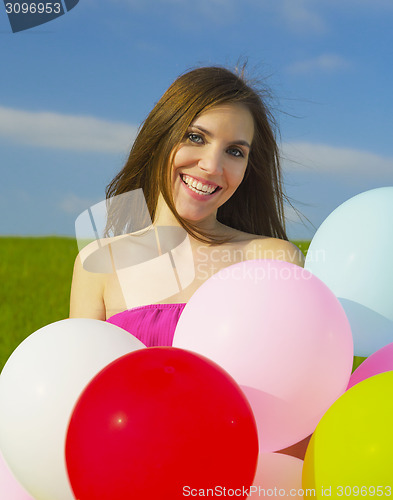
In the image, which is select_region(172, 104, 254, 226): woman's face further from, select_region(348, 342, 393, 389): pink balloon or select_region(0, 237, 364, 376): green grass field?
select_region(0, 237, 364, 376): green grass field

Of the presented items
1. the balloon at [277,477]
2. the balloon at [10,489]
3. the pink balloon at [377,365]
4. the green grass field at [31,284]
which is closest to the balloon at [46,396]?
the balloon at [10,489]

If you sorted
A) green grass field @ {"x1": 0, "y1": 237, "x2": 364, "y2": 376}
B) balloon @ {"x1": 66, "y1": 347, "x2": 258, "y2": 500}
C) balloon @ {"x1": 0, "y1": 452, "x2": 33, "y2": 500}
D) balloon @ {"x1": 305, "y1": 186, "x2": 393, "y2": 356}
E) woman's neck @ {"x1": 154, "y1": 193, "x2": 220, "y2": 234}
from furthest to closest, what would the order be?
1. green grass field @ {"x1": 0, "y1": 237, "x2": 364, "y2": 376}
2. woman's neck @ {"x1": 154, "y1": 193, "x2": 220, "y2": 234}
3. balloon @ {"x1": 305, "y1": 186, "x2": 393, "y2": 356}
4. balloon @ {"x1": 0, "y1": 452, "x2": 33, "y2": 500}
5. balloon @ {"x1": 66, "y1": 347, "x2": 258, "y2": 500}

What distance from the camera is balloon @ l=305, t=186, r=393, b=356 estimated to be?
2.28m

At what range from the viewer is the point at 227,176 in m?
3.07

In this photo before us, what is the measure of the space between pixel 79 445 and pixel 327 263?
4.26 ft


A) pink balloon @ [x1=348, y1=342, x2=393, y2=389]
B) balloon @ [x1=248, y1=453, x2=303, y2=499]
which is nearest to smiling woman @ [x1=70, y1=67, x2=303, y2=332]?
pink balloon @ [x1=348, y1=342, x2=393, y2=389]

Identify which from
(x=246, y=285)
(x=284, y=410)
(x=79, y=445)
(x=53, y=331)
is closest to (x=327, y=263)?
(x=246, y=285)

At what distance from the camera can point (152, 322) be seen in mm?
3010

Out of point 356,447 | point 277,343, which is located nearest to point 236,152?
point 277,343

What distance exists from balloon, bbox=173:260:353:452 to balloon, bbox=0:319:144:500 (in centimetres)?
32

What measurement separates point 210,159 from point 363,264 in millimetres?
1019

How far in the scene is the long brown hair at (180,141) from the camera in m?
3.07

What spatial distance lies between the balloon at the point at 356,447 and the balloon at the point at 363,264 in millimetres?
693

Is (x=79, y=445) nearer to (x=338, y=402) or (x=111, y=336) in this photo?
(x=111, y=336)
